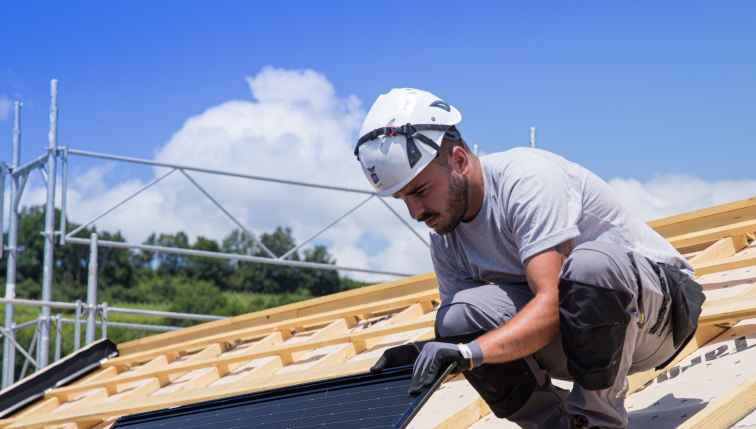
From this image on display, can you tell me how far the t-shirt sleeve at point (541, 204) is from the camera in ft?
7.01

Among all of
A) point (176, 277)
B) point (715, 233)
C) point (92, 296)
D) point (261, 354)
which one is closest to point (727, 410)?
point (715, 233)

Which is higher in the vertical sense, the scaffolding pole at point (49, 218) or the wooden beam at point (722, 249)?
the scaffolding pole at point (49, 218)

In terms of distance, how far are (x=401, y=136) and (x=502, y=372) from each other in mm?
758

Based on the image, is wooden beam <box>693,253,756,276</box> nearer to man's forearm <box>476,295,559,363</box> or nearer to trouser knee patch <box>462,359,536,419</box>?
trouser knee patch <box>462,359,536,419</box>

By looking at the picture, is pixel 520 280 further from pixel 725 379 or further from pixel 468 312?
pixel 725 379

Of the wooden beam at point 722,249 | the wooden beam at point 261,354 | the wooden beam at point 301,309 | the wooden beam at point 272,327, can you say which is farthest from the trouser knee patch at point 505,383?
the wooden beam at point 301,309

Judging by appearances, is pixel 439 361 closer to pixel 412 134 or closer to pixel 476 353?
pixel 476 353

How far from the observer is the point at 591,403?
6.92 feet

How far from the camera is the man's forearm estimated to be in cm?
206

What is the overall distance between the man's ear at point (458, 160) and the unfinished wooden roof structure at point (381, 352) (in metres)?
0.88

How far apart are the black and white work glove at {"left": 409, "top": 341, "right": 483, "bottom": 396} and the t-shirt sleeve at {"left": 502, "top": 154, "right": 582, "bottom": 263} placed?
0.31 metres

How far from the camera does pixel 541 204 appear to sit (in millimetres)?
2168

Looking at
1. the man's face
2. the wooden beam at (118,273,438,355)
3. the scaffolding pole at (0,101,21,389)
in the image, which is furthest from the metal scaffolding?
the man's face

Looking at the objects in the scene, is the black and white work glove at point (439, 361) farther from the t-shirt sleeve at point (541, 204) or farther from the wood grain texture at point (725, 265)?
the wood grain texture at point (725, 265)
